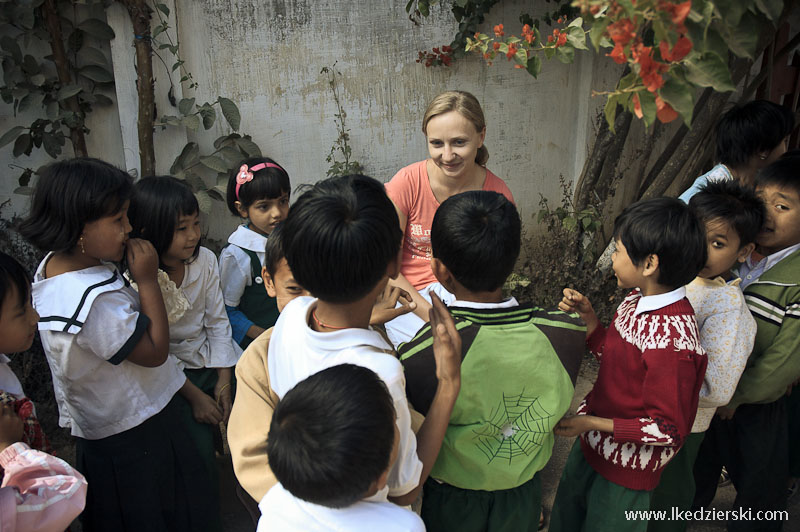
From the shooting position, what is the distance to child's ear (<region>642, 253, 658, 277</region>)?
1671 millimetres

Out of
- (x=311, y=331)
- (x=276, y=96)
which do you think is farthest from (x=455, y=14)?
(x=311, y=331)

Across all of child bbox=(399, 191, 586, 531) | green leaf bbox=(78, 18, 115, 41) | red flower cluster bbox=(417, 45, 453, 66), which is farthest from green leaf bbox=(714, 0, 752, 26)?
green leaf bbox=(78, 18, 115, 41)

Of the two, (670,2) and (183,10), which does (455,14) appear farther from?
(670,2)

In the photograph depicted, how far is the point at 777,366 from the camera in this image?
1937 millimetres

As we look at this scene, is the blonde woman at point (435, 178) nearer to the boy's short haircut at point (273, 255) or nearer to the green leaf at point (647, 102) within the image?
the boy's short haircut at point (273, 255)

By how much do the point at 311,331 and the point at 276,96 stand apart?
118 inches

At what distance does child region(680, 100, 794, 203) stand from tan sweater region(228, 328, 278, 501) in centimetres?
197

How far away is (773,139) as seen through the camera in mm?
2473

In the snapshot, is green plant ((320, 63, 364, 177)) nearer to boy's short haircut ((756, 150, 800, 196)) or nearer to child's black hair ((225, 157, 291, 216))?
child's black hair ((225, 157, 291, 216))

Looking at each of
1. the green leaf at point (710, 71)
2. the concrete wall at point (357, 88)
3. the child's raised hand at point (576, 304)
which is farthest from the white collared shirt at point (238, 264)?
the green leaf at point (710, 71)

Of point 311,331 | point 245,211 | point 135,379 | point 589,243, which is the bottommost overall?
point 589,243

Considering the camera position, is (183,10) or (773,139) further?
(183,10)

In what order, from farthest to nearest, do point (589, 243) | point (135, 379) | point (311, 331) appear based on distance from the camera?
point (589, 243) → point (135, 379) → point (311, 331)

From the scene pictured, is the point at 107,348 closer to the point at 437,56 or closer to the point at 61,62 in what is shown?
the point at 61,62
